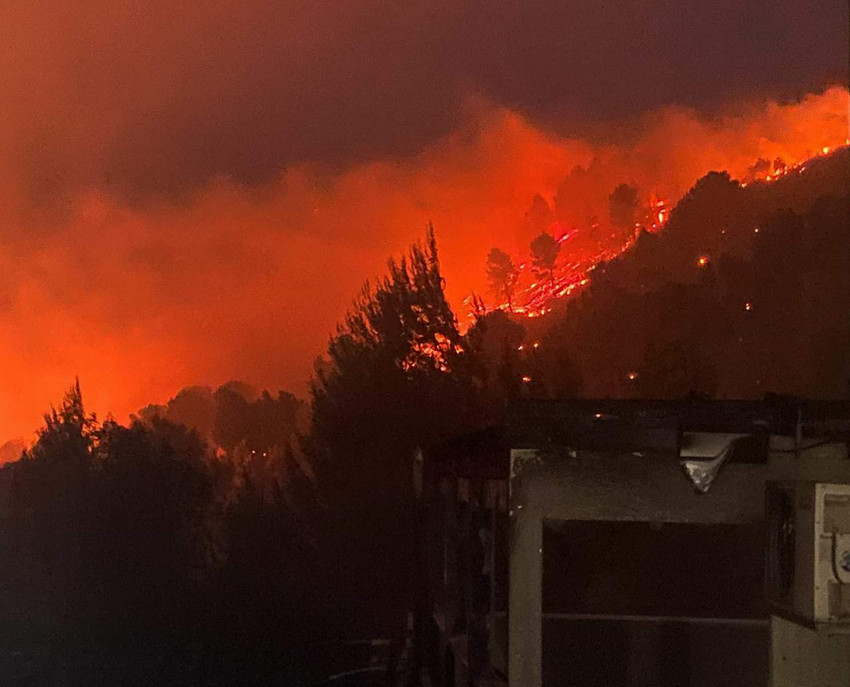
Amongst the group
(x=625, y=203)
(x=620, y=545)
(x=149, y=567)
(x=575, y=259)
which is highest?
(x=625, y=203)

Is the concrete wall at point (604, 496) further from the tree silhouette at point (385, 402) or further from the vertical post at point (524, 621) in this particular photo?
the tree silhouette at point (385, 402)

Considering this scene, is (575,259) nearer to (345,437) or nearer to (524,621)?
(345,437)

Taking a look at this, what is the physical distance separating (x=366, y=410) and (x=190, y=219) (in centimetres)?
240

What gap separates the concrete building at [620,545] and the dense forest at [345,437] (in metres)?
1.66

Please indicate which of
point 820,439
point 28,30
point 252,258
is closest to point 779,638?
point 820,439

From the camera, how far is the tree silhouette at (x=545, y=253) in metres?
8.53

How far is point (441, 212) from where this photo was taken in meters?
8.44

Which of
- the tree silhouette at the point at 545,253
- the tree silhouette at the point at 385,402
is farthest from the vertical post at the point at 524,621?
the tree silhouette at the point at 545,253

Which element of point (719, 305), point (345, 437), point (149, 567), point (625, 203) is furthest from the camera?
point (625, 203)

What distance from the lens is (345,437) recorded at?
331 inches

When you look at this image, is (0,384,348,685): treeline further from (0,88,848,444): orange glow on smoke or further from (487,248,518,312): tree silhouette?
(487,248,518,312): tree silhouette

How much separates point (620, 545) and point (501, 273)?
3.54 meters

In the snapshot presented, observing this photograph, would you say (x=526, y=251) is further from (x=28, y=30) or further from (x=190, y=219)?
(x=28, y=30)

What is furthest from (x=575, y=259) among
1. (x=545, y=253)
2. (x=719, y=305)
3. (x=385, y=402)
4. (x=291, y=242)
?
(x=291, y=242)
